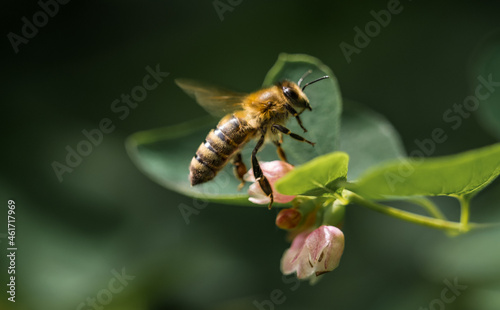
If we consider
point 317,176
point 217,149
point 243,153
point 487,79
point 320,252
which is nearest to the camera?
point 317,176

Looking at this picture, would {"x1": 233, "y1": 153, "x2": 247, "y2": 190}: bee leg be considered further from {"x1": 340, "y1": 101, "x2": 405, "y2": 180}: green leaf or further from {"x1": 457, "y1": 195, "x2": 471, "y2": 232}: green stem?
{"x1": 457, "y1": 195, "x2": 471, "y2": 232}: green stem

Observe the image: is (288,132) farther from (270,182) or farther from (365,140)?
(365,140)

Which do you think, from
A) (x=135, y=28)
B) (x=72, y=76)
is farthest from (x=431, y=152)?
(x=72, y=76)

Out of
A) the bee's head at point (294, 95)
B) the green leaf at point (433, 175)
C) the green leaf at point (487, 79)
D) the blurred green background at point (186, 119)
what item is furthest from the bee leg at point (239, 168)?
the green leaf at point (487, 79)

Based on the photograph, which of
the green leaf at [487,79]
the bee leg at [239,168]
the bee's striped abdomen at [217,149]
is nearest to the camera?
the bee's striped abdomen at [217,149]

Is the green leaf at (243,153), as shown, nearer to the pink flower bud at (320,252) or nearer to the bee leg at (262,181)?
the bee leg at (262,181)

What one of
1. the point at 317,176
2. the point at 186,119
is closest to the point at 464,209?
the point at 317,176

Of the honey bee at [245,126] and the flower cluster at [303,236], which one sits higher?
the honey bee at [245,126]
